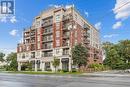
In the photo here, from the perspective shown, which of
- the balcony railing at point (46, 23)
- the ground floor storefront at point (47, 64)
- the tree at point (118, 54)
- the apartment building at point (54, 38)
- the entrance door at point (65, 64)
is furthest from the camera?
the tree at point (118, 54)

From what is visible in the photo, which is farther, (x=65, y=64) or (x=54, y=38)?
(x=54, y=38)

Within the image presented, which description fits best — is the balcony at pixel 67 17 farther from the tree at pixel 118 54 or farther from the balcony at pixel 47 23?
the tree at pixel 118 54

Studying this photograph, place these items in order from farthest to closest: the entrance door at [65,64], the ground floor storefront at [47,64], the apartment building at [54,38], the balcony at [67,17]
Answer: the apartment building at [54,38]
the balcony at [67,17]
the entrance door at [65,64]
the ground floor storefront at [47,64]

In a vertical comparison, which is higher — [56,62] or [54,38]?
[54,38]

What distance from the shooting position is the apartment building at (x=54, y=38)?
65.3m

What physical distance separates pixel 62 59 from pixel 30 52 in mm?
15822

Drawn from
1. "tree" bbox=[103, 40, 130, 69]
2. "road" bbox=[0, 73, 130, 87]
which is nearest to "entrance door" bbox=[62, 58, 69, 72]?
"tree" bbox=[103, 40, 130, 69]

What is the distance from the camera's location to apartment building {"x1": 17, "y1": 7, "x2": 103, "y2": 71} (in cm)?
6531

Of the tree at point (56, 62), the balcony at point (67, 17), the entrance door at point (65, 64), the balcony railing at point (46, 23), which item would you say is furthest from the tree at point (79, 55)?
the balcony railing at point (46, 23)

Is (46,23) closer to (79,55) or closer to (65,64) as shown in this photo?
(65,64)

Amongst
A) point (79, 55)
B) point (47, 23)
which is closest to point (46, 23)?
point (47, 23)

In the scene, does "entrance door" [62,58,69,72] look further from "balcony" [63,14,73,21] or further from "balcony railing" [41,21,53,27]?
"balcony railing" [41,21,53,27]

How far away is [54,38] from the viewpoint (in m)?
68.7

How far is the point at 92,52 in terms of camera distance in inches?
3118
